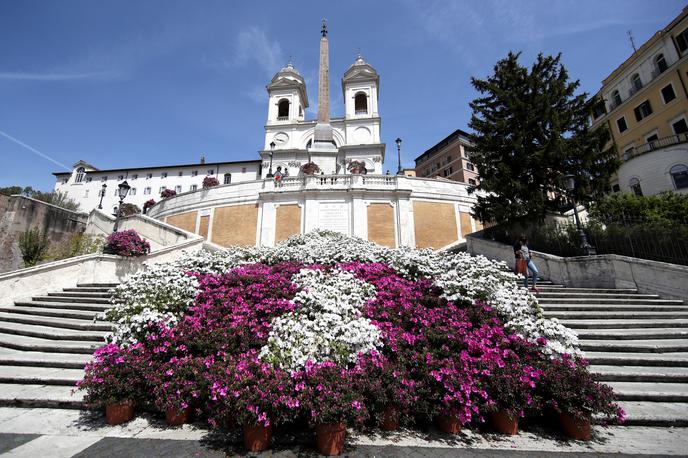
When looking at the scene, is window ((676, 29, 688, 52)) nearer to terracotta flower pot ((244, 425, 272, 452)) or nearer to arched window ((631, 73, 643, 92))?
arched window ((631, 73, 643, 92))

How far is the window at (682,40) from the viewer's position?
2364 centimetres

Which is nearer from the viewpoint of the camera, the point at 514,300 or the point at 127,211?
the point at 514,300

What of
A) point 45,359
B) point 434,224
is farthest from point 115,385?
point 434,224

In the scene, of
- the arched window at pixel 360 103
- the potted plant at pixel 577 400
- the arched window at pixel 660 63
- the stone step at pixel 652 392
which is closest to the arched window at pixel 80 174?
the arched window at pixel 360 103

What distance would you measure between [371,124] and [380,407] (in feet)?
140

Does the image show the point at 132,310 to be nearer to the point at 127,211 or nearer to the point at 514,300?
the point at 514,300

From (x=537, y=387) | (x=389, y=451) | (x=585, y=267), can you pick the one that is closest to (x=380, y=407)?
(x=389, y=451)

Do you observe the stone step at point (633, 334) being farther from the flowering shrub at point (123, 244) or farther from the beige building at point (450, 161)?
the beige building at point (450, 161)

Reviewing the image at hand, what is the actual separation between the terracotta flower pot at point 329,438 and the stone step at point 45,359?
4.67 m

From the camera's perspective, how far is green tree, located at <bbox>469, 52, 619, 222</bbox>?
40.9ft

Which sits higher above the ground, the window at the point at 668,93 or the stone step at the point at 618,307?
the window at the point at 668,93

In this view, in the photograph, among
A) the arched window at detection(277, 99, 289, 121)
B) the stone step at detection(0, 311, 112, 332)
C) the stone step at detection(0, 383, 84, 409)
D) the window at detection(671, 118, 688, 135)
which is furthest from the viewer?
the arched window at detection(277, 99, 289, 121)

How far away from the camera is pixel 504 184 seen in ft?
42.4

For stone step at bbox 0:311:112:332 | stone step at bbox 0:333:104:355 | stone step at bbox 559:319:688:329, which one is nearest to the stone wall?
stone step at bbox 0:311:112:332
